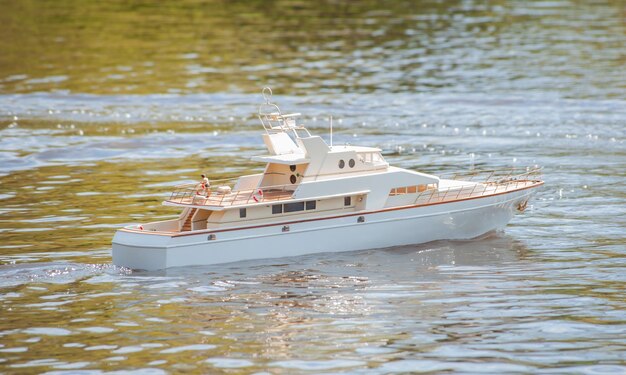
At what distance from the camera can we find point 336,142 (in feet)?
221

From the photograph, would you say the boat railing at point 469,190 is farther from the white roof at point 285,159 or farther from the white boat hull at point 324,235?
the white roof at point 285,159

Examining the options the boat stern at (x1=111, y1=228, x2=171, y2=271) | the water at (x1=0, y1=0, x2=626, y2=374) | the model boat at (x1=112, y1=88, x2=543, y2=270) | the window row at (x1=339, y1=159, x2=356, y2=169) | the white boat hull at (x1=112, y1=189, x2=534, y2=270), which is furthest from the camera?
the window row at (x1=339, y1=159, x2=356, y2=169)

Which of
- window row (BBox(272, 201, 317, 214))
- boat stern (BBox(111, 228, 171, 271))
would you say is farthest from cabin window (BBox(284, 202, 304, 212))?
boat stern (BBox(111, 228, 171, 271))

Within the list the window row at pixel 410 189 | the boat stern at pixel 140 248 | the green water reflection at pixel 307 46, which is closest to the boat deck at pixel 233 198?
the boat stern at pixel 140 248

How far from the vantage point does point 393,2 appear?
139m

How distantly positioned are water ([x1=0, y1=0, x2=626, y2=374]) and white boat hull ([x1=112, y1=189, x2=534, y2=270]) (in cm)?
56

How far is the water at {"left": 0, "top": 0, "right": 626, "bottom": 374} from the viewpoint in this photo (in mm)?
34375

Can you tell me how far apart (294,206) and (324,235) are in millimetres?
1691

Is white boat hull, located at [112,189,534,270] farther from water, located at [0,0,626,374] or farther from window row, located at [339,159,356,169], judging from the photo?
window row, located at [339,159,356,169]

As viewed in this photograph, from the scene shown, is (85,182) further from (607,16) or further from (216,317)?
(607,16)

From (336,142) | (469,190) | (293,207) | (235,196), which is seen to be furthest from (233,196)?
(336,142)

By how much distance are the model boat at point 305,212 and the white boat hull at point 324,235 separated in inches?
1.5

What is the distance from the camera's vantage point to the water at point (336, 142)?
3438 centimetres

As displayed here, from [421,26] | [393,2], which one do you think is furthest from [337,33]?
[393,2]
